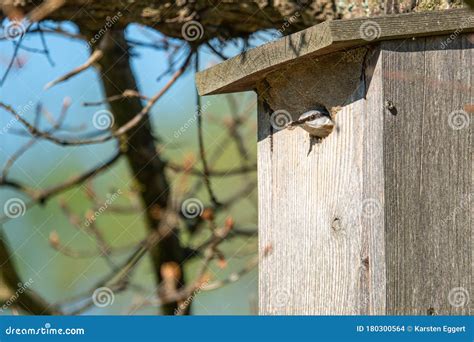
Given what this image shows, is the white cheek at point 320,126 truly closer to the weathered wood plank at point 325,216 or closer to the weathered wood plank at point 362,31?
the weathered wood plank at point 325,216

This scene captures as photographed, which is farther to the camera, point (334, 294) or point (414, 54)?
point (334, 294)

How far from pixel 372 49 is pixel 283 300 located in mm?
766

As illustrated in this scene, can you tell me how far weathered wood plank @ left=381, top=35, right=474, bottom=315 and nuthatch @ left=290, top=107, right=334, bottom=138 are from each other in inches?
9.0

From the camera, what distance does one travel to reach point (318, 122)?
191cm

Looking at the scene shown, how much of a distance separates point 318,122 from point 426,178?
1.09 feet

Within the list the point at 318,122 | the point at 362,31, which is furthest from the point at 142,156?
the point at 362,31

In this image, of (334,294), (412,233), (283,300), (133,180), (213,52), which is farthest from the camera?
(133,180)

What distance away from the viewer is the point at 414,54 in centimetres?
176

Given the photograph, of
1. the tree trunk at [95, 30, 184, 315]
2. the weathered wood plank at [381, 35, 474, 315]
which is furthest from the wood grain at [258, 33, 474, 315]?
the tree trunk at [95, 30, 184, 315]

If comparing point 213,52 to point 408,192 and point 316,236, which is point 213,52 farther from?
point 408,192

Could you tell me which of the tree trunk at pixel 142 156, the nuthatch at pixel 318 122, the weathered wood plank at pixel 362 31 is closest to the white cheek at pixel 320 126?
the nuthatch at pixel 318 122

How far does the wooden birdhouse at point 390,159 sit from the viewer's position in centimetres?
171

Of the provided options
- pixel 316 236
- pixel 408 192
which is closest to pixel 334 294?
pixel 316 236

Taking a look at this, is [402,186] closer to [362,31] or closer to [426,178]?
[426,178]
